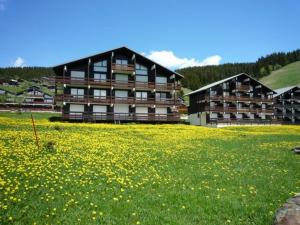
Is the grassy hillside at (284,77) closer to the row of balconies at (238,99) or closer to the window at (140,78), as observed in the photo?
the row of balconies at (238,99)

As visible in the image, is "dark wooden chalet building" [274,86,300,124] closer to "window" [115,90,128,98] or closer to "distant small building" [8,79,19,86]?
"window" [115,90,128,98]

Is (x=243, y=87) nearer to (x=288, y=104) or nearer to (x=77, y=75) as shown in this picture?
(x=288, y=104)

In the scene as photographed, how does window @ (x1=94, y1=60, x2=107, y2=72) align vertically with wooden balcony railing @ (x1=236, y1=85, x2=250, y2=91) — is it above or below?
above

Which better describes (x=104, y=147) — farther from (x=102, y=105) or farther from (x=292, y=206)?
(x=102, y=105)

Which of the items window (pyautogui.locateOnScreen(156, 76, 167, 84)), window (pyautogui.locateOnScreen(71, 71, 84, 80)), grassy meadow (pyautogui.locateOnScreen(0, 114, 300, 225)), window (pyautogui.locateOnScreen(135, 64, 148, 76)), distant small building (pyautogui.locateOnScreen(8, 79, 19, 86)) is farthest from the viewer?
distant small building (pyautogui.locateOnScreen(8, 79, 19, 86))

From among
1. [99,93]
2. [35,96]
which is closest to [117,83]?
[99,93]

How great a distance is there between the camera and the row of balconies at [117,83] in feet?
174

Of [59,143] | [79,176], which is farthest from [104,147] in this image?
[79,176]

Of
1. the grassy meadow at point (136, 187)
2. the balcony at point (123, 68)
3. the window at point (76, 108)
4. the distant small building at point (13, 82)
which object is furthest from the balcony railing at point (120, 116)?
the distant small building at point (13, 82)

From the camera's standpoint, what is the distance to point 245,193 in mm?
11578

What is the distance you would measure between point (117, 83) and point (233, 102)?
32466 mm

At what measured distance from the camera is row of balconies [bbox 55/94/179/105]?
2066 inches

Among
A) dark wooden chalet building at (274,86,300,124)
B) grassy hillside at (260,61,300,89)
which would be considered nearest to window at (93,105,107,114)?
dark wooden chalet building at (274,86,300,124)

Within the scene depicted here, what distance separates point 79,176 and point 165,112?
47167 millimetres
